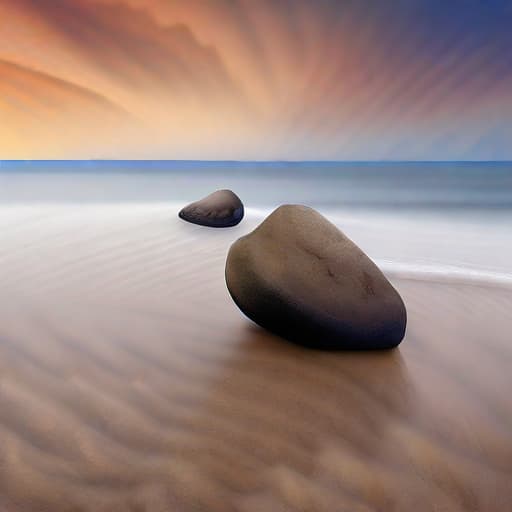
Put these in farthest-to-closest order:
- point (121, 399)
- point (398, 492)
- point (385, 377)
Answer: point (385, 377) → point (121, 399) → point (398, 492)

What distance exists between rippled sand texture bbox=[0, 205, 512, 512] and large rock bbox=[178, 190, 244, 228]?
57.6 inches

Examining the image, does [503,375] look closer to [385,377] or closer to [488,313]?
[385,377]

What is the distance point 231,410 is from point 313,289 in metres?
0.49

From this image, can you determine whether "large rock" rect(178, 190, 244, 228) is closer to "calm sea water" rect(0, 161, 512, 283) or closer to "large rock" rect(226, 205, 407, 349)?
"calm sea water" rect(0, 161, 512, 283)

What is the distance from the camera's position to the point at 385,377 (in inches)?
49.1

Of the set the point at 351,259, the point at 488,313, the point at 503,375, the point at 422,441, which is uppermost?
the point at 351,259

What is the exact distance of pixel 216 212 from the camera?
333cm

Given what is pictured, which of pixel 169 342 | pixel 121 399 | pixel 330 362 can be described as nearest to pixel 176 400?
pixel 121 399

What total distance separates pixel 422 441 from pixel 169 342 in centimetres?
85

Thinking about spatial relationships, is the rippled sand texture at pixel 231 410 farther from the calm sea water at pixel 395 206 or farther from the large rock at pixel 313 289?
the calm sea water at pixel 395 206

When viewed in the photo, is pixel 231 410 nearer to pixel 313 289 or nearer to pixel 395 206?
pixel 313 289

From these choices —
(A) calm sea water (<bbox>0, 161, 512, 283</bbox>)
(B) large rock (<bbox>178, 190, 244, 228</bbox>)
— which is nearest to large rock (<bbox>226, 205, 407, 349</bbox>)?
(A) calm sea water (<bbox>0, 161, 512, 283</bbox>)

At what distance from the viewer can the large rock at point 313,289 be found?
53.1 inches

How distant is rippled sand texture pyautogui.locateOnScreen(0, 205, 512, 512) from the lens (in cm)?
85
